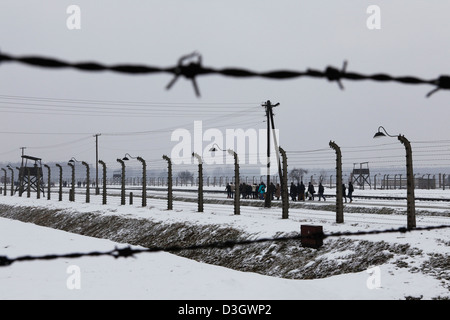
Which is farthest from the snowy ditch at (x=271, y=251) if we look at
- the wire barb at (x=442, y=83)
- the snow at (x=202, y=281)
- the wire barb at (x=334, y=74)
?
the wire barb at (x=334, y=74)

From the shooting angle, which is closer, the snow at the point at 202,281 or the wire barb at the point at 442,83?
the wire barb at the point at 442,83

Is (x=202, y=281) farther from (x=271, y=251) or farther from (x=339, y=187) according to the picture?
(x=339, y=187)

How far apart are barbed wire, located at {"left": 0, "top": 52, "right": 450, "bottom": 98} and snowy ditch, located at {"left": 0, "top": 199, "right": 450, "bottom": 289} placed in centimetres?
669

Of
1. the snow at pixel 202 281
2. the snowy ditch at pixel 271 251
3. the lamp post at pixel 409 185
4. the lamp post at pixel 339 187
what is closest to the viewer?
the snow at pixel 202 281

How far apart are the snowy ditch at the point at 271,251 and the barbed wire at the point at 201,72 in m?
6.69

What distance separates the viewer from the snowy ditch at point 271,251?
10.2 meters

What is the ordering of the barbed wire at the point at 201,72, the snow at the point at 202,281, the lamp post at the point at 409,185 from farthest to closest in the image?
the lamp post at the point at 409,185, the snow at the point at 202,281, the barbed wire at the point at 201,72

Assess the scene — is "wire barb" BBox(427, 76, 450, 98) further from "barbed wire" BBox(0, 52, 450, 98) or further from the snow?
the snow

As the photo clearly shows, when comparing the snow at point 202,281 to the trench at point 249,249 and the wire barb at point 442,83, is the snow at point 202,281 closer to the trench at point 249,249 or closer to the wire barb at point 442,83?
the trench at point 249,249

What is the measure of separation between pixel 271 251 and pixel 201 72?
10981mm
